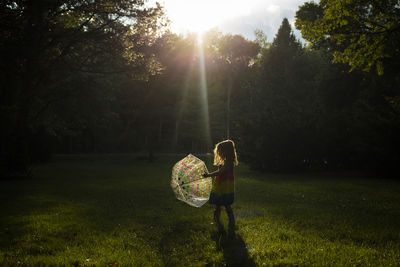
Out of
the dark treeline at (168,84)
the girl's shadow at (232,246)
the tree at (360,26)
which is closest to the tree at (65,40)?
the dark treeline at (168,84)

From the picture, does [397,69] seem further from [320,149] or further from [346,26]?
[346,26]

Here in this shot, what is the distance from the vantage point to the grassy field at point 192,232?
16.4 feet

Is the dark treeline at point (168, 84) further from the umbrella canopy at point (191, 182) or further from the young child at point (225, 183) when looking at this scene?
the umbrella canopy at point (191, 182)

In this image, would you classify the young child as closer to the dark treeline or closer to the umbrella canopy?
the umbrella canopy

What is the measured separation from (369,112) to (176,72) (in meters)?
19.2

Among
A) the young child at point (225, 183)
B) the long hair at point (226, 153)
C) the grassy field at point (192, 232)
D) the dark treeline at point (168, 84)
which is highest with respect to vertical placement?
the dark treeline at point (168, 84)

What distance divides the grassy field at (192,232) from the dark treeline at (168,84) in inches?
271

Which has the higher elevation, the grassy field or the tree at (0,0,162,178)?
the tree at (0,0,162,178)

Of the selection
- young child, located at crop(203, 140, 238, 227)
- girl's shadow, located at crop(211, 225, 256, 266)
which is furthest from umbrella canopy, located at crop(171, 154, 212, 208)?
girl's shadow, located at crop(211, 225, 256, 266)

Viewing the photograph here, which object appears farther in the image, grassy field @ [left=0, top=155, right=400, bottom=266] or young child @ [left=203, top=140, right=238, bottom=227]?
young child @ [left=203, top=140, right=238, bottom=227]

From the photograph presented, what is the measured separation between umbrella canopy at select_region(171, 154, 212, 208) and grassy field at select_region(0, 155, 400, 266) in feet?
2.01

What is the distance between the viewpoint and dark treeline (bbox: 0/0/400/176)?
14.2 meters

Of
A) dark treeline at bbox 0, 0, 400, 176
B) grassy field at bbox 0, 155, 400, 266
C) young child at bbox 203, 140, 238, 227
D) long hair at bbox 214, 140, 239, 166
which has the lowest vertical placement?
grassy field at bbox 0, 155, 400, 266

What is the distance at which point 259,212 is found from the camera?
28.2ft
